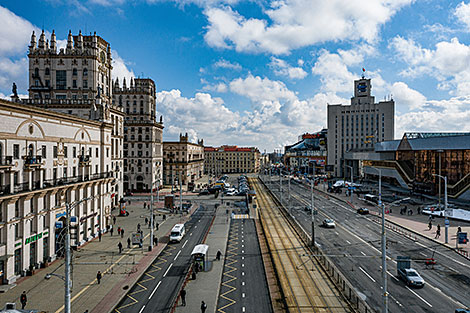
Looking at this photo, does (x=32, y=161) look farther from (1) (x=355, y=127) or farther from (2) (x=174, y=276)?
(1) (x=355, y=127)

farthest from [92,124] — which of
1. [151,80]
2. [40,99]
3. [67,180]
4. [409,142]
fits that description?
[409,142]

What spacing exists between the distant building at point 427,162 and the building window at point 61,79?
2760 inches

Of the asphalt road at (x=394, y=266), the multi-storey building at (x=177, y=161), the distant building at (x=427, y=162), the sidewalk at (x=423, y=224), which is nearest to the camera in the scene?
the asphalt road at (x=394, y=266)

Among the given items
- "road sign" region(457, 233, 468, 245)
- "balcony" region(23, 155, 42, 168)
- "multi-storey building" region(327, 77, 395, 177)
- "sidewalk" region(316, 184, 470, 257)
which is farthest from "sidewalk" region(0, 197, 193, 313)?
"multi-storey building" region(327, 77, 395, 177)

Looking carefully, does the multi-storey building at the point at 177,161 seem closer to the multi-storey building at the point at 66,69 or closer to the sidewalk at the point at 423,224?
the multi-storey building at the point at 66,69

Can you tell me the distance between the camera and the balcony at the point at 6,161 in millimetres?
28138

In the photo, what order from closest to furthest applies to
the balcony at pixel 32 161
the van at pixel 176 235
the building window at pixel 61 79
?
the balcony at pixel 32 161, the van at pixel 176 235, the building window at pixel 61 79

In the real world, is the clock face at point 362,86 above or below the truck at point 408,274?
above

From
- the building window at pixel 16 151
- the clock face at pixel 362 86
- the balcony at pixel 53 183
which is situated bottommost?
the balcony at pixel 53 183

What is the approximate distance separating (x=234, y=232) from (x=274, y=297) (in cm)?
2417

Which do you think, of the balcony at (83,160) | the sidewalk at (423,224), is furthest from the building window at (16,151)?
the sidewalk at (423,224)

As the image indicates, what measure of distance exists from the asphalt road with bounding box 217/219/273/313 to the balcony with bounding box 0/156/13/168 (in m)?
22.4

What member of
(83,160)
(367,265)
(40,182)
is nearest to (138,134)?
(83,160)

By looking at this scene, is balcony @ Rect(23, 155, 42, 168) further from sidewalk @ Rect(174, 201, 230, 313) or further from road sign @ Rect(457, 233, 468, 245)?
road sign @ Rect(457, 233, 468, 245)
